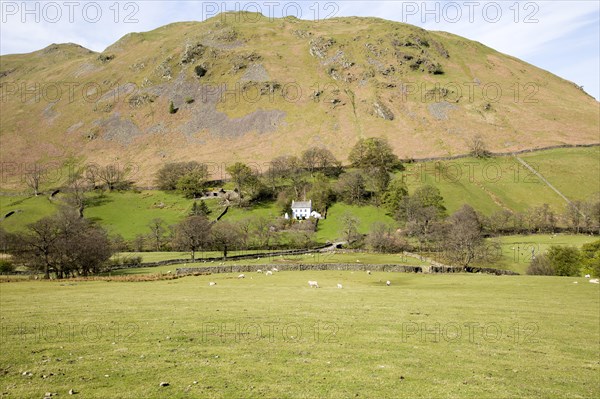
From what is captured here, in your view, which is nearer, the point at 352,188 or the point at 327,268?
the point at 327,268

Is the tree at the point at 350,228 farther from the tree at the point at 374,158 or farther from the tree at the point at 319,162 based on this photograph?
the tree at the point at 319,162

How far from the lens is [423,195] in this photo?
4862 inches

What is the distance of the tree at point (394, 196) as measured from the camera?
413 feet

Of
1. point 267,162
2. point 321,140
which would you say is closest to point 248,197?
point 267,162

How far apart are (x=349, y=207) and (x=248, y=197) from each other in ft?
129

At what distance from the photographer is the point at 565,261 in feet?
214

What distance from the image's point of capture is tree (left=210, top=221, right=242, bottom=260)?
95.5 meters

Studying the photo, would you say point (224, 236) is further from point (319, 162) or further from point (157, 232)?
point (319, 162)

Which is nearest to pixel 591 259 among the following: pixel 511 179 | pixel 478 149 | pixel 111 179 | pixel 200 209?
pixel 511 179

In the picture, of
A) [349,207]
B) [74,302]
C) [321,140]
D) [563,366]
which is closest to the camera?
[563,366]

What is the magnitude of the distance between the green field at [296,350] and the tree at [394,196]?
96.7 meters

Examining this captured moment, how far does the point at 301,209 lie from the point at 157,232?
4819 cm

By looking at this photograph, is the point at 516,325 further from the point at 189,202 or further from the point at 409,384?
the point at 189,202

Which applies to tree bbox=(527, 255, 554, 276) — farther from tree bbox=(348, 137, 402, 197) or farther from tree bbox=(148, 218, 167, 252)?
tree bbox=(148, 218, 167, 252)
